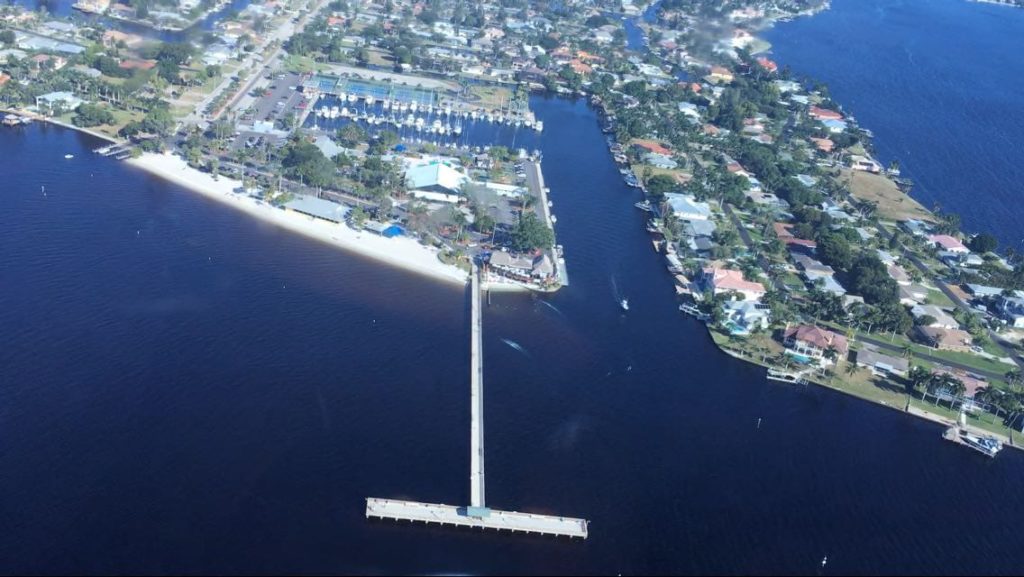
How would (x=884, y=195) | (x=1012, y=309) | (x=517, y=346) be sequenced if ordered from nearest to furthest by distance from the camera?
(x=517, y=346) < (x=1012, y=309) < (x=884, y=195)

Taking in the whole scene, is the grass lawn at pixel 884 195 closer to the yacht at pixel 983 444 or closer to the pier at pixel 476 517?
the yacht at pixel 983 444

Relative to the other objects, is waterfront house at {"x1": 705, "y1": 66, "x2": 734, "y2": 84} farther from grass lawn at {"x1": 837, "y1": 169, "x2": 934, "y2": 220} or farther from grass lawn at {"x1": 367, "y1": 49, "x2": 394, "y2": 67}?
grass lawn at {"x1": 367, "y1": 49, "x2": 394, "y2": 67}

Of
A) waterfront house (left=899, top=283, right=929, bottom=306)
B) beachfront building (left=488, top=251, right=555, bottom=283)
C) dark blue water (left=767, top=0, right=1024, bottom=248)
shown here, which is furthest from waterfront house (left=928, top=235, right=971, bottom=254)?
beachfront building (left=488, top=251, right=555, bottom=283)

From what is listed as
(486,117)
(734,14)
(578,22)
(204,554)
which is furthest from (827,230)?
(734,14)

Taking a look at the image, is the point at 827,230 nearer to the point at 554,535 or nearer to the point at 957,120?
the point at 554,535

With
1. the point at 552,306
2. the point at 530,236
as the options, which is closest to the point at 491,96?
the point at 530,236

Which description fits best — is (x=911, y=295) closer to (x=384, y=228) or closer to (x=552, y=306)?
(x=552, y=306)
